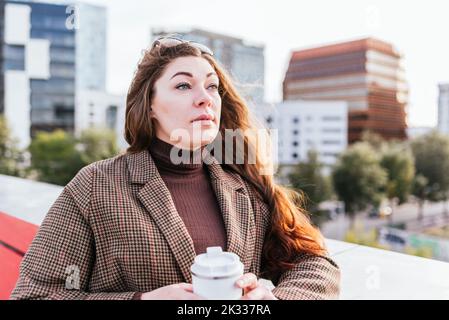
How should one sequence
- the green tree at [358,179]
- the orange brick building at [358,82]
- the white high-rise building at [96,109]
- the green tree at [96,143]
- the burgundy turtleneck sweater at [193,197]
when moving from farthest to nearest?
the white high-rise building at [96,109], the orange brick building at [358,82], the green tree at [96,143], the green tree at [358,179], the burgundy turtleneck sweater at [193,197]

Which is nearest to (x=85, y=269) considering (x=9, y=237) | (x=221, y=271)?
(x=221, y=271)

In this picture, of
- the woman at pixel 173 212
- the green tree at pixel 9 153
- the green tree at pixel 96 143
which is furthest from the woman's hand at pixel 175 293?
the green tree at pixel 9 153

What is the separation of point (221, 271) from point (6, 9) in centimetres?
3937

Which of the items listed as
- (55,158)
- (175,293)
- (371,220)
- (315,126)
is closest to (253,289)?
(175,293)

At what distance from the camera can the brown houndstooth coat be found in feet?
3.15

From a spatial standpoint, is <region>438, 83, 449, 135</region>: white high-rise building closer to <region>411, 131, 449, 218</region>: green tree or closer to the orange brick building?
the orange brick building

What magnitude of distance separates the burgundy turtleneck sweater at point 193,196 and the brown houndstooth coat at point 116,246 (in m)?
0.04

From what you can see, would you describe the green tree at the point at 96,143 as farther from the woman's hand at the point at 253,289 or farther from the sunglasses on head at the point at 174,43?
the woman's hand at the point at 253,289

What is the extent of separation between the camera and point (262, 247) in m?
1.24

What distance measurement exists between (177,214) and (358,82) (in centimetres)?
4082

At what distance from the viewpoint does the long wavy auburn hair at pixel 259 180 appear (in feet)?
3.92

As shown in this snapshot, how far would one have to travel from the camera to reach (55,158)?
75.9ft

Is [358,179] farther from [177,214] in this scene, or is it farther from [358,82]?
[358,82]
